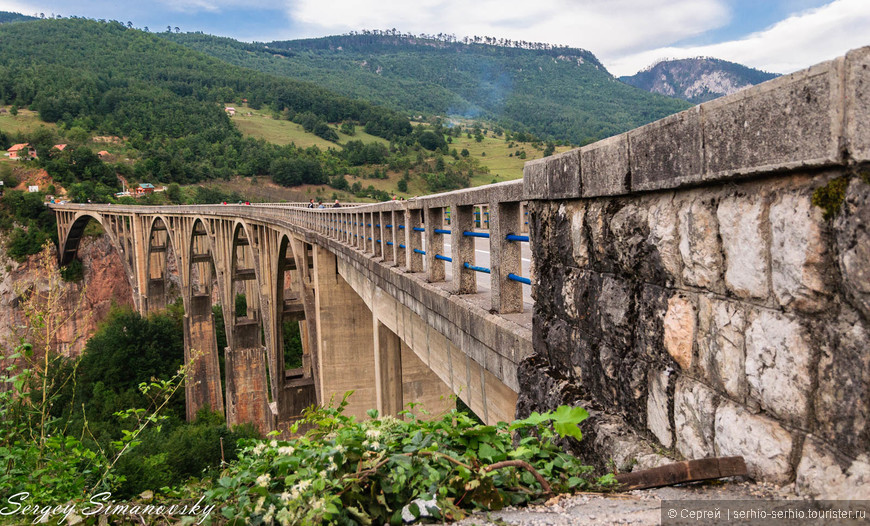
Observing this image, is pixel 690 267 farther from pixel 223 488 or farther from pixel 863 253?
pixel 223 488

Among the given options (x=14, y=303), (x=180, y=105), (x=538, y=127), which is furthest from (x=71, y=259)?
(x=538, y=127)

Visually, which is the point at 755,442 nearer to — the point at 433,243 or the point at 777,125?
the point at 777,125

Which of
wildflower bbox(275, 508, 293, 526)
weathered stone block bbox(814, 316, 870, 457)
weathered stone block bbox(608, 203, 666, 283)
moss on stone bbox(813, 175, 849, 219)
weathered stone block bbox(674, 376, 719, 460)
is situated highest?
moss on stone bbox(813, 175, 849, 219)

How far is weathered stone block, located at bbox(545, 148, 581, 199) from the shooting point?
3.13 meters

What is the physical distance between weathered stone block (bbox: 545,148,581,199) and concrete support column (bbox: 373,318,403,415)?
297 inches

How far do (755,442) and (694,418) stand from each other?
0.28m

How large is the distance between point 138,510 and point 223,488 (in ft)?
1.78

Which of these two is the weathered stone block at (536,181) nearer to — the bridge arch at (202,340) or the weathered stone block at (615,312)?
the weathered stone block at (615,312)

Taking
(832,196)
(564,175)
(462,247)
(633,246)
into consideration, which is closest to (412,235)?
(462,247)

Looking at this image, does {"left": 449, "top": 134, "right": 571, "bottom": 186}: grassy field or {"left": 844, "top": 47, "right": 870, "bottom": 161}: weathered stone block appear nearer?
{"left": 844, "top": 47, "right": 870, "bottom": 161}: weathered stone block

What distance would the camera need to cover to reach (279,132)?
110m

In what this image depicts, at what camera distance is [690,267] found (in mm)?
2258

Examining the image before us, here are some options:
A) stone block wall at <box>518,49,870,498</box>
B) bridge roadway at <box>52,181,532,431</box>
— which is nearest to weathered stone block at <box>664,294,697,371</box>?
stone block wall at <box>518,49,870,498</box>

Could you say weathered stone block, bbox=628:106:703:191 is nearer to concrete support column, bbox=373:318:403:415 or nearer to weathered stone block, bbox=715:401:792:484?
weathered stone block, bbox=715:401:792:484
